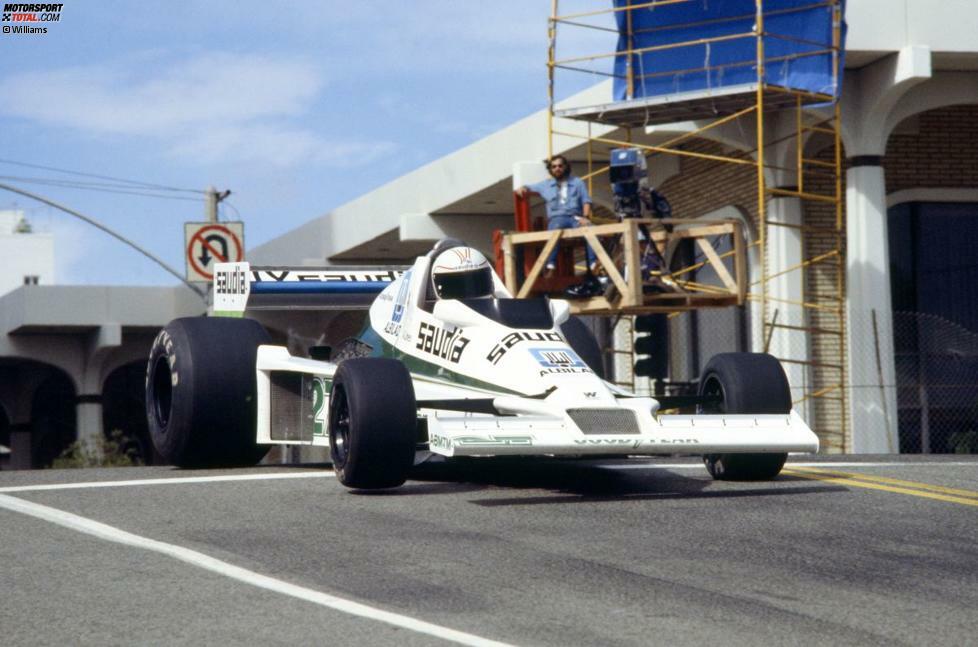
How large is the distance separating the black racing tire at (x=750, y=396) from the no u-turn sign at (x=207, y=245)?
565 inches

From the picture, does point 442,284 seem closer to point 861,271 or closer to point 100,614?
point 100,614

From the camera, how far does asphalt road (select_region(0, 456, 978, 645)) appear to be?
21.3 ft

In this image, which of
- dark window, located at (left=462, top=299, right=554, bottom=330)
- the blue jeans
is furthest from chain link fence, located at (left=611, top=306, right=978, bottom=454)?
dark window, located at (left=462, top=299, right=554, bottom=330)

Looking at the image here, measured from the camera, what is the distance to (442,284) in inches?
468

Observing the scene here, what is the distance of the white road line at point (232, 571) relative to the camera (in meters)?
6.39

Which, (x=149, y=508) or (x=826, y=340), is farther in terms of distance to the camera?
(x=826, y=340)

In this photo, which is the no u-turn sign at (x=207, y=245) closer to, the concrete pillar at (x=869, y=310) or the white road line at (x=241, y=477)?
the concrete pillar at (x=869, y=310)

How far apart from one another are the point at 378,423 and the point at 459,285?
1.92 meters

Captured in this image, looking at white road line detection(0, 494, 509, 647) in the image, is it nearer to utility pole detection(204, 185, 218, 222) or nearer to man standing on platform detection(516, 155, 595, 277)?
man standing on platform detection(516, 155, 595, 277)

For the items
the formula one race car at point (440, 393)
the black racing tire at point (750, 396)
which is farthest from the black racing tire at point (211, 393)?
the black racing tire at point (750, 396)

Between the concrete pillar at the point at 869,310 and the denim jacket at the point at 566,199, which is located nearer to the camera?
the denim jacket at the point at 566,199

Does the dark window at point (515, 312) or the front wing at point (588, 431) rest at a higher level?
the dark window at point (515, 312)

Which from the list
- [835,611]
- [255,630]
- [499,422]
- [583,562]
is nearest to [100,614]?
[255,630]

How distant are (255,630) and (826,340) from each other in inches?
693
